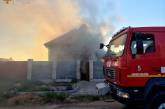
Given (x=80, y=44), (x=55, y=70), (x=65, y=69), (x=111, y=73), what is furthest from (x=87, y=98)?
(x=80, y=44)

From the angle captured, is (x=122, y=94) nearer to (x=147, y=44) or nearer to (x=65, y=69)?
(x=147, y=44)

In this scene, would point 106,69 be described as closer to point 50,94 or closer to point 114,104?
point 114,104

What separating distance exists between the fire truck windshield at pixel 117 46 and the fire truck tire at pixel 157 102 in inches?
Result: 64.3

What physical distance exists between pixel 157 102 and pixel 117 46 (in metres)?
2.20

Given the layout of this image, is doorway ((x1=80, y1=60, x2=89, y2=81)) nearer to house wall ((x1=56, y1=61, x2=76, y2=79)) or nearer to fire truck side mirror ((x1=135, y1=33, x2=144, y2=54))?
house wall ((x1=56, y1=61, x2=76, y2=79))

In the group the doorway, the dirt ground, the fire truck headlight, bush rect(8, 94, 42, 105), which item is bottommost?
the dirt ground

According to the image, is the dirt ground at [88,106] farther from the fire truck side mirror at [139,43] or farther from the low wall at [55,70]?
the low wall at [55,70]

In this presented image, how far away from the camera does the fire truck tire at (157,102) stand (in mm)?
10125

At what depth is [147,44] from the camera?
10258mm

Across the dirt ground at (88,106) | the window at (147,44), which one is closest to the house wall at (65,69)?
the dirt ground at (88,106)

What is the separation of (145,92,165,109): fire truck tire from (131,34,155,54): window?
1.31 metres

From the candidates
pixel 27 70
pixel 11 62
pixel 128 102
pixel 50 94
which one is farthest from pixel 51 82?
pixel 128 102

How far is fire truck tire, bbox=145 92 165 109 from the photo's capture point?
10.1 meters

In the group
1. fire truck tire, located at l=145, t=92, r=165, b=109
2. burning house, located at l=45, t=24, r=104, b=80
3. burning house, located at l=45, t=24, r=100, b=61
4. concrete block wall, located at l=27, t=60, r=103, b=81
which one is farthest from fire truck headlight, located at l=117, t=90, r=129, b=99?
burning house, located at l=45, t=24, r=100, b=61
